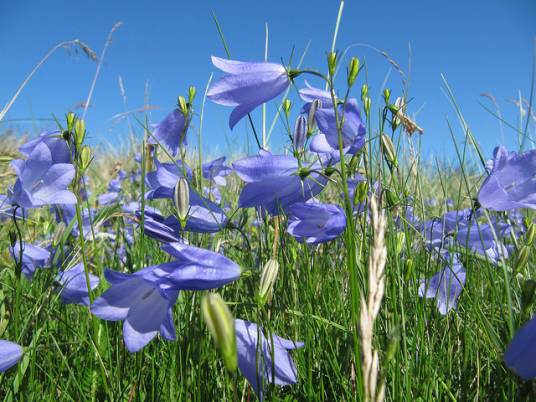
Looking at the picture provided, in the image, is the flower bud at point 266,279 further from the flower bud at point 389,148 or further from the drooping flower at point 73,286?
the drooping flower at point 73,286

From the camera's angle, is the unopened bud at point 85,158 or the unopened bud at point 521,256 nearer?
the unopened bud at point 521,256

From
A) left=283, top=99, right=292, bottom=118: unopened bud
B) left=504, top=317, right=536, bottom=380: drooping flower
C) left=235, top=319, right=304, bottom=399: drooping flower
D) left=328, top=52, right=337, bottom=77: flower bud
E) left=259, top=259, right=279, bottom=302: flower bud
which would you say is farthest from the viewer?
left=283, top=99, right=292, bottom=118: unopened bud

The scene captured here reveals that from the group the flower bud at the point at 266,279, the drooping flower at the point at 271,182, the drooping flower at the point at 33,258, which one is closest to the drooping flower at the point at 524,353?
the flower bud at the point at 266,279

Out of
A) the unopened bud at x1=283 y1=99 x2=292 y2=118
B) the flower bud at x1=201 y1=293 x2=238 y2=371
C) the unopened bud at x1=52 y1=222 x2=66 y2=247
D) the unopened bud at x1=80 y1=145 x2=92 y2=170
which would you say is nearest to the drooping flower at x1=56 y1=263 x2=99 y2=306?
the unopened bud at x1=52 y1=222 x2=66 y2=247

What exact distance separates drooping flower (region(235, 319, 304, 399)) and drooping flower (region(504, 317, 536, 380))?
1.24 ft

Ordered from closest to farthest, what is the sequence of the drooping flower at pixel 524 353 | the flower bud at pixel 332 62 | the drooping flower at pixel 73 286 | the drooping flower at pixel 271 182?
the drooping flower at pixel 524 353 < the flower bud at pixel 332 62 < the drooping flower at pixel 271 182 < the drooping flower at pixel 73 286

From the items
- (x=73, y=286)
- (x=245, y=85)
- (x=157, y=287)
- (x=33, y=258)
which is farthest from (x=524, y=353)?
(x=33, y=258)

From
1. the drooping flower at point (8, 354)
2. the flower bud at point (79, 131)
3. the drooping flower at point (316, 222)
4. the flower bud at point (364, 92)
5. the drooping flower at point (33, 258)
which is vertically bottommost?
the drooping flower at point (8, 354)

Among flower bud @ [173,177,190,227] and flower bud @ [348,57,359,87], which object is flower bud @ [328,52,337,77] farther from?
flower bud @ [173,177,190,227]

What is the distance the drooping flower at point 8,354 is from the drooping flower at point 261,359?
50 centimetres

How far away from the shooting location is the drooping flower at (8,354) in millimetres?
1062

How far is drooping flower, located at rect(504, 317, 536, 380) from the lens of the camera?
0.66 metres

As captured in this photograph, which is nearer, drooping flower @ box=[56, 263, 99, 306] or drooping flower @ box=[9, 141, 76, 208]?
drooping flower @ box=[9, 141, 76, 208]

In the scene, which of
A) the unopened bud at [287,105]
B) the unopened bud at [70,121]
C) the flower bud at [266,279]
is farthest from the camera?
the unopened bud at [287,105]
